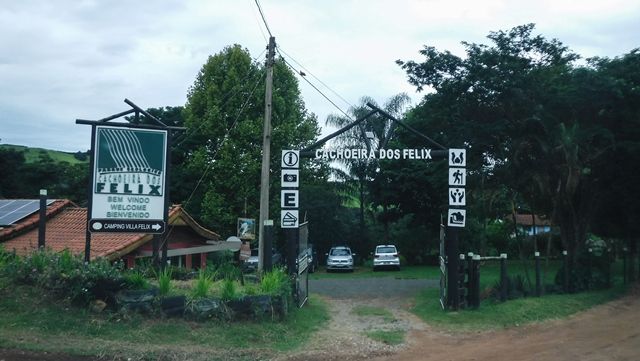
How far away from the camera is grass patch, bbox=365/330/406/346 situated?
11.8 m

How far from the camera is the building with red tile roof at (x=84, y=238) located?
65.1ft

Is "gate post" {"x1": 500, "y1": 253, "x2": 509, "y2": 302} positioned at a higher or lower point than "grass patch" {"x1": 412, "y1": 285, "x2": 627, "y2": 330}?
higher

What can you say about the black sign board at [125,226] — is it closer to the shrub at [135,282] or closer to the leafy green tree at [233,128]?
the shrub at [135,282]

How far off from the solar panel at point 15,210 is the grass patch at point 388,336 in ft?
47.6

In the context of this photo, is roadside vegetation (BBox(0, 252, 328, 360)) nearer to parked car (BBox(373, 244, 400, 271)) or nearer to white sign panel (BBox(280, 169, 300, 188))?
white sign panel (BBox(280, 169, 300, 188))

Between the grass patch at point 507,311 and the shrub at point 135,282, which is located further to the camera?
the grass patch at point 507,311

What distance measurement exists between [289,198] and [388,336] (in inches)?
204

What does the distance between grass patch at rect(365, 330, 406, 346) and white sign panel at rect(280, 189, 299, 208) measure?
4.54 m

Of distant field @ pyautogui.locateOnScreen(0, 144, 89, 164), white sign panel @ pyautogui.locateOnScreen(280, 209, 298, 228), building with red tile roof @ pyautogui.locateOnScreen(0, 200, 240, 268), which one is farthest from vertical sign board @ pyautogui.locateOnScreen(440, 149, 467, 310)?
distant field @ pyautogui.locateOnScreen(0, 144, 89, 164)

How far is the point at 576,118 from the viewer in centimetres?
1961

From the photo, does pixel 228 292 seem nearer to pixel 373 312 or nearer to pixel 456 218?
pixel 373 312

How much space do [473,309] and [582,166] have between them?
7005 millimetres

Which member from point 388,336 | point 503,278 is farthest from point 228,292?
point 503,278

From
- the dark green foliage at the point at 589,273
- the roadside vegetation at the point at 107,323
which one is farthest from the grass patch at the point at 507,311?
the roadside vegetation at the point at 107,323
